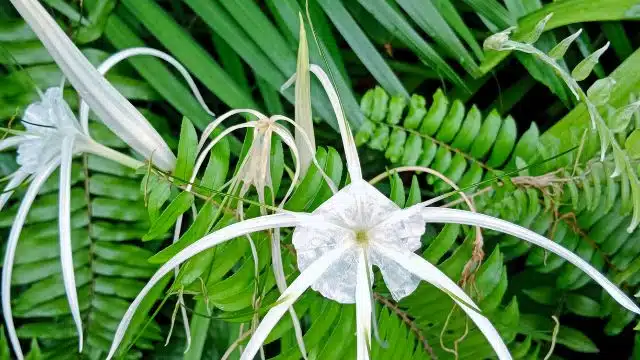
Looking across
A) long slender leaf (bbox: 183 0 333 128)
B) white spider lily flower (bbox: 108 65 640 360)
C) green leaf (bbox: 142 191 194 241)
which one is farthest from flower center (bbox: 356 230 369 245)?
long slender leaf (bbox: 183 0 333 128)

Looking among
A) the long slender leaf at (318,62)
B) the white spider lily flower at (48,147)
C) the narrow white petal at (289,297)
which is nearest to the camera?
the narrow white petal at (289,297)

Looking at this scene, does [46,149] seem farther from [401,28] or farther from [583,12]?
[583,12]

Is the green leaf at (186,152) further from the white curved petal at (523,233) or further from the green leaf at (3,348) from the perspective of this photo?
the green leaf at (3,348)

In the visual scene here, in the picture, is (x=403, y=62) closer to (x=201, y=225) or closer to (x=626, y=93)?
(x=626, y=93)

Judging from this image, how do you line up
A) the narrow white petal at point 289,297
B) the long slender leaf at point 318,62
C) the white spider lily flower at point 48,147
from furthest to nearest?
1. the long slender leaf at point 318,62
2. the white spider lily flower at point 48,147
3. the narrow white petal at point 289,297

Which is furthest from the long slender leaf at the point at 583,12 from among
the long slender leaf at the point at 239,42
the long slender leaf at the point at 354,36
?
the long slender leaf at the point at 239,42

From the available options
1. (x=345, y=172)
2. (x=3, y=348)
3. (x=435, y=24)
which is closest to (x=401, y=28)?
(x=435, y=24)
